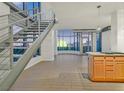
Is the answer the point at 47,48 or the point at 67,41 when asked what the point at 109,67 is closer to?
the point at 47,48

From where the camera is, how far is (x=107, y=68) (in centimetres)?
600

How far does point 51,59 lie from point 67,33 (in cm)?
1065

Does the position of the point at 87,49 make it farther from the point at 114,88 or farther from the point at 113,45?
the point at 114,88

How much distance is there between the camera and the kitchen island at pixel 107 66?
596 cm

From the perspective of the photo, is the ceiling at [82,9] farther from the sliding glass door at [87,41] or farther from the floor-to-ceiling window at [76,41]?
the floor-to-ceiling window at [76,41]

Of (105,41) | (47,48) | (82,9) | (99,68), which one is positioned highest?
(82,9)

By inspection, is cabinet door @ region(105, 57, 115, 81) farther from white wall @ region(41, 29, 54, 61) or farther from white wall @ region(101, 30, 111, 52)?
white wall @ region(101, 30, 111, 52)

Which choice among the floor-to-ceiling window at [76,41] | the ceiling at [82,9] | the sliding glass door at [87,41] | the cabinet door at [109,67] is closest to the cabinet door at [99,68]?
the cabinet door at [109,67]

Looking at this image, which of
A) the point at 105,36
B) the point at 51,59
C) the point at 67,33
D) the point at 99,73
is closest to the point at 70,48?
the point at 67,33

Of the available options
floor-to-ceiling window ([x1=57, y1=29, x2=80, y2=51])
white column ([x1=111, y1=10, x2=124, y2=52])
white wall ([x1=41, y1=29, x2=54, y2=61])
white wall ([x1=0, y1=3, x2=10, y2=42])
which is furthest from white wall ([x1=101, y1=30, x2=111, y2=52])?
white wall ([x1=0, y1=3, x2=10, y2=42])

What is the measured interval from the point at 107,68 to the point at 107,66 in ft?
0.20

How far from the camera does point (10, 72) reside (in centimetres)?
321

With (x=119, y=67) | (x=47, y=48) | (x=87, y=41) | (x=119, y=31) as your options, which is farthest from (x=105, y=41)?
(x=119, y=67)

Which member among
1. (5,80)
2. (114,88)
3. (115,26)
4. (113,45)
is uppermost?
(115,26)
